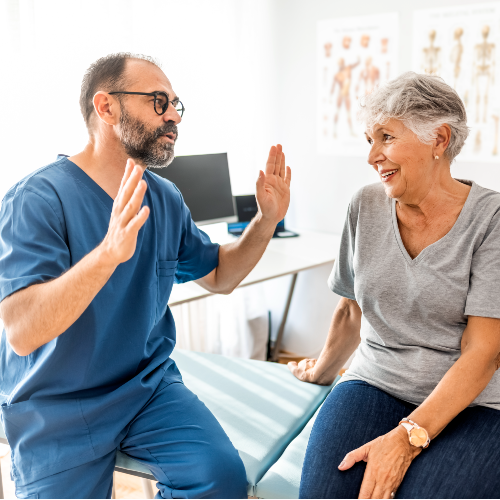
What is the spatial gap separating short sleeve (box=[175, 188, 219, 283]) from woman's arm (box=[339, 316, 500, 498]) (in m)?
0.64

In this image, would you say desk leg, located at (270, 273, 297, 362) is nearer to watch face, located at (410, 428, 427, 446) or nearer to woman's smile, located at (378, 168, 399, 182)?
woman's smile, located at (378, 168, 399, 182)

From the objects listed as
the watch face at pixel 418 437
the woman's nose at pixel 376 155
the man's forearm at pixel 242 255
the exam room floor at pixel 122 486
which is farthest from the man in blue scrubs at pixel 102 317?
the exam room floor at pixel 122 486

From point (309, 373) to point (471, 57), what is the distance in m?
1.73

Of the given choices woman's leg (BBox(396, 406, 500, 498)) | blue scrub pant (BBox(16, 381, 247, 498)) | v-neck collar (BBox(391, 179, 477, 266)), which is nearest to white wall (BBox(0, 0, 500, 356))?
blue scrub pant (BBox(16, 381, 247, 498))

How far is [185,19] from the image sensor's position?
8.30 ft

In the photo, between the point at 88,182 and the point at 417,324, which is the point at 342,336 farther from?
the point at 88,182

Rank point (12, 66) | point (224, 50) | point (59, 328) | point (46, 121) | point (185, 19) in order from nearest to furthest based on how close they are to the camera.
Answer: point (59, 328), point (12, 66), point (46, 121), point (185, 19), point (224, 50)

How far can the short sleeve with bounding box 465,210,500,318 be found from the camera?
1.19m

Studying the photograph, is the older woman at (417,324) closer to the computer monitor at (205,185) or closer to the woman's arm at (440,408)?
the woman's arm at (440,408)

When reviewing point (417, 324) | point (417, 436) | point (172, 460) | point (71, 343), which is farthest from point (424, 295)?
point (71, 343)

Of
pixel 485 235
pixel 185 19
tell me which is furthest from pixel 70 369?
pixel 185 19

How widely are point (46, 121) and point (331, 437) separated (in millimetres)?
1483

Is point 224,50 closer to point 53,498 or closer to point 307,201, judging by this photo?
point 307,201

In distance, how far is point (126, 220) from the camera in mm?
989
